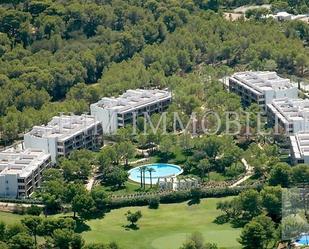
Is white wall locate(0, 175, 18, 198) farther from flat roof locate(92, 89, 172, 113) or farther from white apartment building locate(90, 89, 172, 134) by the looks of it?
flat roof locate(92, 89, 172, 113)

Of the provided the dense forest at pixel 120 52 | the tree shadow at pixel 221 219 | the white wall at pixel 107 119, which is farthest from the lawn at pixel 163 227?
the dense forest at pixel 120 52

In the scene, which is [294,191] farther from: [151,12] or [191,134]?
[151,12]

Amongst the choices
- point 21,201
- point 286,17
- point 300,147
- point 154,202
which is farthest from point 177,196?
point 286,17

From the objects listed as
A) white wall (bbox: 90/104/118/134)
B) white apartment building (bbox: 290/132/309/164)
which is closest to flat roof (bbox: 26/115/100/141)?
white wall (bbox: 90/104/118/134)

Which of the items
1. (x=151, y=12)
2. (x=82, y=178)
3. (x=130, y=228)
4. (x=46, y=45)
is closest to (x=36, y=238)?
(x=130, y=228)

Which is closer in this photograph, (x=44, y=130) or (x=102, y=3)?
(x=44, y=130)
